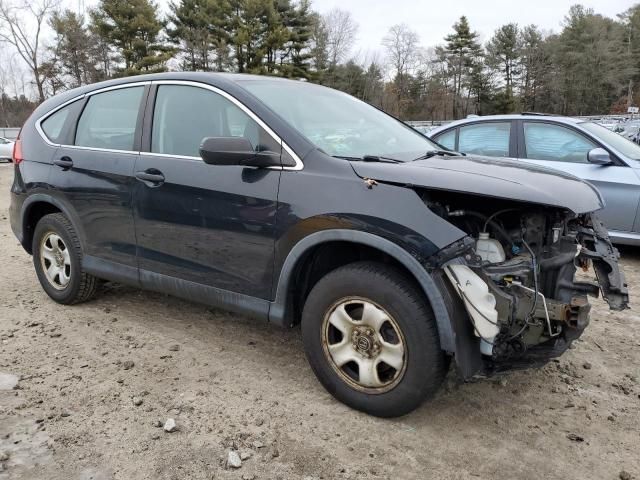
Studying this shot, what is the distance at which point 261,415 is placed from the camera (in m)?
2.88

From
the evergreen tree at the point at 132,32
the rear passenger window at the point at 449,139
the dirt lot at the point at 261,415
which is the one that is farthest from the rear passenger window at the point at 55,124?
the evergreen tree at the point at 132,32

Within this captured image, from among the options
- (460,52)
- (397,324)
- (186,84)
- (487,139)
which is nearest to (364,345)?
(397,324)

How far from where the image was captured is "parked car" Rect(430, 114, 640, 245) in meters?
5.64

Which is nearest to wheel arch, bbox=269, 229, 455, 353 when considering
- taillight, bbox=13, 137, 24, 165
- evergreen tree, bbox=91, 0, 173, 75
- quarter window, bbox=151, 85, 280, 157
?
quarter window, bbox=151, 85, 280, 157

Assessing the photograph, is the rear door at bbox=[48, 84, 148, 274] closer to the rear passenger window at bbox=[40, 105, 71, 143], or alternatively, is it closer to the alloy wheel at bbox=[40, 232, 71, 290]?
the rear passenger window at bbox=[40, 105, 71, 143]

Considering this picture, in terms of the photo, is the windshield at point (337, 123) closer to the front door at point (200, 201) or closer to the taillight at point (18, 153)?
the front door at point (200, 201)

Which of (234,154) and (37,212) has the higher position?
(234,154)

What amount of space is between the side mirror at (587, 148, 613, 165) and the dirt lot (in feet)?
7.43

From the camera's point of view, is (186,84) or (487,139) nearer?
(186,84)

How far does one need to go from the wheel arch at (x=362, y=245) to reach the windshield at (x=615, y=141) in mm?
4351

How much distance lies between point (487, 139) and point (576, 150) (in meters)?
1.01

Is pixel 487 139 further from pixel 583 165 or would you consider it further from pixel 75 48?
pixel 75 48

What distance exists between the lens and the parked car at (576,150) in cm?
564

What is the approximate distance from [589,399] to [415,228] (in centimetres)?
155
